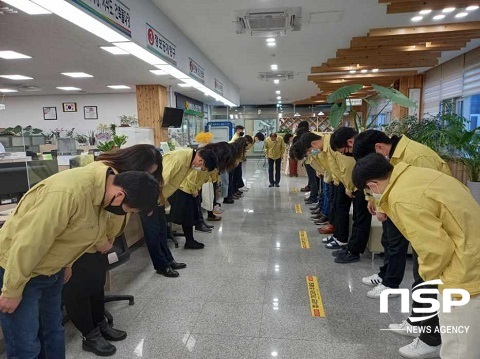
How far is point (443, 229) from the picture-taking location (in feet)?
4.99

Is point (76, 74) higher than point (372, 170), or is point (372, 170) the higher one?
point (76, 74)

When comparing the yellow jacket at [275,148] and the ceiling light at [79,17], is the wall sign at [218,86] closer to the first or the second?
the yellow jacket at [275,148]

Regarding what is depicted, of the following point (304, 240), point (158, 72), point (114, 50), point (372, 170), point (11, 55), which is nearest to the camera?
point (372, 170)

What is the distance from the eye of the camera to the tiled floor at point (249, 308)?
7.40 ft

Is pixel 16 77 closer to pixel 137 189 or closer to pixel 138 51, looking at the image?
pixel 138 51

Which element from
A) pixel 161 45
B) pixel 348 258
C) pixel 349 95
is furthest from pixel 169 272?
pixel 349 95

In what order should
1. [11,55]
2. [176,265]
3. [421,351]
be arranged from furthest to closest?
1. [11,55]
2. [176,265]
3. [421,351]

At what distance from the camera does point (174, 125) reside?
34.0ft

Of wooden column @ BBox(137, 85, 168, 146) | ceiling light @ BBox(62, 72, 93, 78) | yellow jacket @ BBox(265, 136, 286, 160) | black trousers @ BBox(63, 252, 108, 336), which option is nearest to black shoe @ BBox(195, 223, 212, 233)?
black trousers @ BBox(63, 252, 108, 336)

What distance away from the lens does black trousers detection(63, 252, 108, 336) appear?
2.18m

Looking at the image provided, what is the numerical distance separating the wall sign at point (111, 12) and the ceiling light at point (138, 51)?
0.64ft

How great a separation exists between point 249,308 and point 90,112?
11.3 meters

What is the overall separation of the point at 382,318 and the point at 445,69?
26.3 ft

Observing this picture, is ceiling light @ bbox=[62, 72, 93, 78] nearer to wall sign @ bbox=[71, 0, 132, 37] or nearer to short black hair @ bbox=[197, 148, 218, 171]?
wall sign @ bbox=[71, 0, 132, 37]
